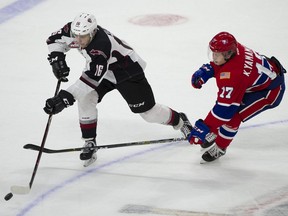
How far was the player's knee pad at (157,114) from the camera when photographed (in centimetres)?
416

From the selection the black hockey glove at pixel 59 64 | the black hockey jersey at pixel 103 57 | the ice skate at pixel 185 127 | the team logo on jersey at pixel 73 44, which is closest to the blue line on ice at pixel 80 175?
the ice skate at pixel 185 127

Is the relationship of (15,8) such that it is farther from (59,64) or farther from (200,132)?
(200,132)

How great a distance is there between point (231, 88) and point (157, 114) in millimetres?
679

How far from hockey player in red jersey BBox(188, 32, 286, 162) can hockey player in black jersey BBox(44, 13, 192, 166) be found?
0.36 meters

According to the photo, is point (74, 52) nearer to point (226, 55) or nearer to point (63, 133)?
point (63, 133)

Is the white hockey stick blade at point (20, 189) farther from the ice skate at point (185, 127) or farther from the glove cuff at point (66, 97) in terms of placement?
the ice skate at point (185, 127)

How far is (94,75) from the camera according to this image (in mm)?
3748

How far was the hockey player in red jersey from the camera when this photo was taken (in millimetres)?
3689

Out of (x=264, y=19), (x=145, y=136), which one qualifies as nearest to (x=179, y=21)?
(x=264, y=19)

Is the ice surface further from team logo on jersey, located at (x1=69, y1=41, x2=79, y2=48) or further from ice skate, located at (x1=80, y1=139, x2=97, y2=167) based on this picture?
team logo on jersey, located at (x1=69, y1=41, x2=79, y2=48)

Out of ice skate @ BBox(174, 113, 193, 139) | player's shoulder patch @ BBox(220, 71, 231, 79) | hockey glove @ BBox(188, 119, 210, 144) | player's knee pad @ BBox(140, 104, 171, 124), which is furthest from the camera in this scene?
ice skate @ BBox(174, 113, 193, 139)

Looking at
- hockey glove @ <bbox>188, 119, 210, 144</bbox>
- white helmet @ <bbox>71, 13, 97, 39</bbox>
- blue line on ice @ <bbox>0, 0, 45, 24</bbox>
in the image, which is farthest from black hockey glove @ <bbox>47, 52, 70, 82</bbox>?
blue line on ice @ <bbox>0, 0, 45, 24</bbox>

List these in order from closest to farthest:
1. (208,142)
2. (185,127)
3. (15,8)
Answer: (208,142), (185,127), (15,8)

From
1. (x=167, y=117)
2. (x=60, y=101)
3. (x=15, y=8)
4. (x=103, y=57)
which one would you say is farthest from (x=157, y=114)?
(x=15, y=8)
